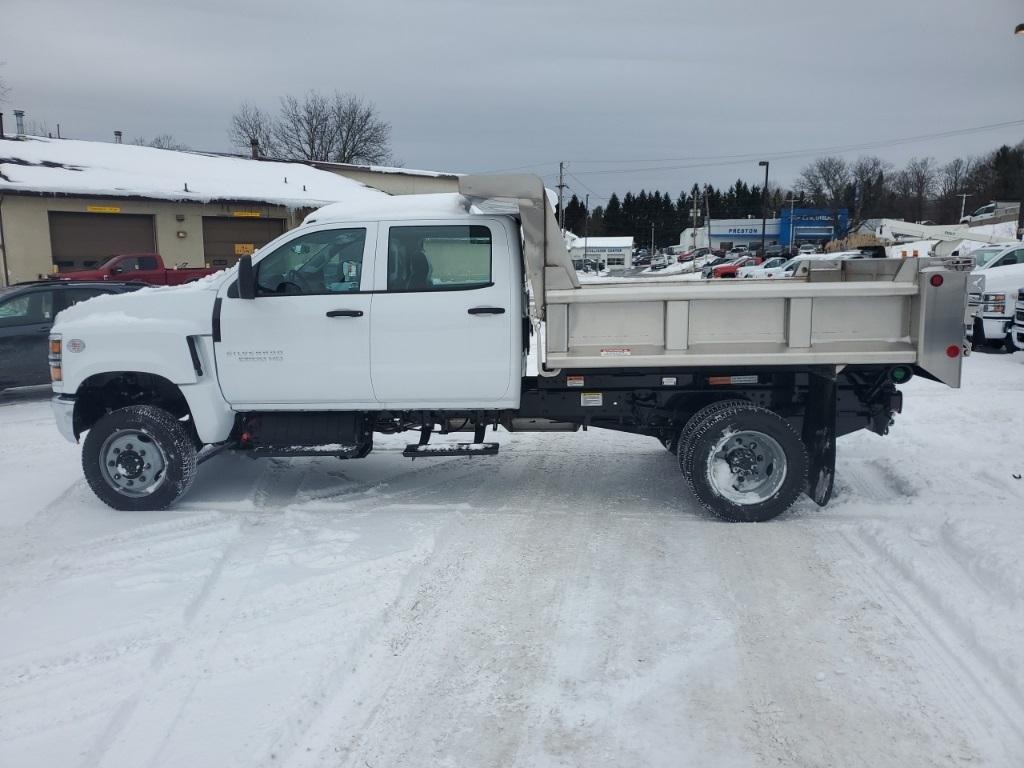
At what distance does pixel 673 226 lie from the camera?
126 m

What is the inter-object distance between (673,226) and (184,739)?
418 feet

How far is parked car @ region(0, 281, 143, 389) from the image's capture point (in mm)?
11633

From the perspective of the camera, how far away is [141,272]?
20719 mm

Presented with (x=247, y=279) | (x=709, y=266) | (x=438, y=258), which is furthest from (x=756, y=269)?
(x=247, y=279)

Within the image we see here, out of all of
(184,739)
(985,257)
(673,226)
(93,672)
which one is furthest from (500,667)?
(673,226)

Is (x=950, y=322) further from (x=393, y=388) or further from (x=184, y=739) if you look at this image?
(x=184, y=739)

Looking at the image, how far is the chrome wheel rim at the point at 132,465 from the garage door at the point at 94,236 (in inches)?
854

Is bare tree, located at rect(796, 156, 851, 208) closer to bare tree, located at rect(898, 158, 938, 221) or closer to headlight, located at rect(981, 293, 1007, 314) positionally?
bare tree, located at rect(898, 158, 938, 221)

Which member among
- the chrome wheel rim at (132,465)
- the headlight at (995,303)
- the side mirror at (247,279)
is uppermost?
the side mirror at (247,279)

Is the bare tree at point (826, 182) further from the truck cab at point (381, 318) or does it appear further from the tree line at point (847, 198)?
the truck cab at point (381, 318)

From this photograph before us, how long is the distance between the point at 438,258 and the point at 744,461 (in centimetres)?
276

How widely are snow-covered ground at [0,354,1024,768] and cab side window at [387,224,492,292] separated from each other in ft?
5.90

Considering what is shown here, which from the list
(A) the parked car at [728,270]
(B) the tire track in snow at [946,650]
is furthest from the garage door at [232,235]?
(B) the tire track in snow at [946,650]

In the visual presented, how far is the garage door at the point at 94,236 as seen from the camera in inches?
1009
